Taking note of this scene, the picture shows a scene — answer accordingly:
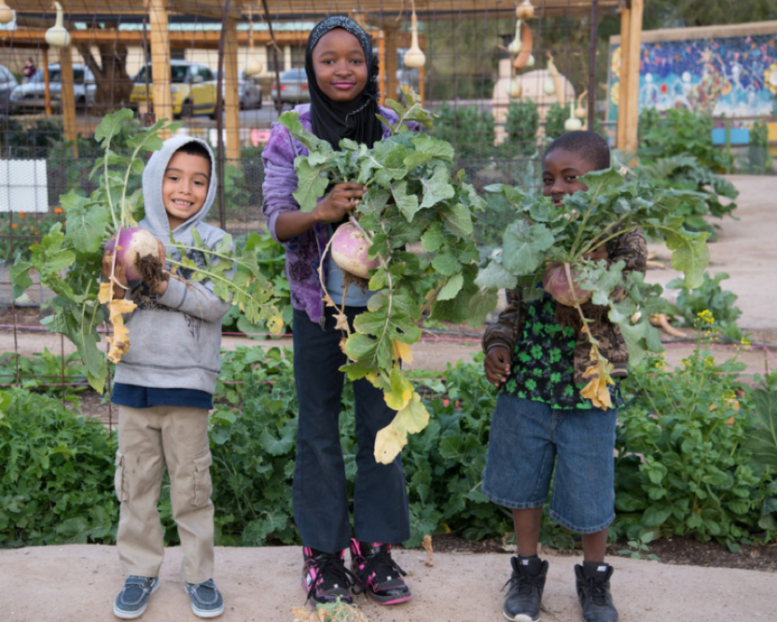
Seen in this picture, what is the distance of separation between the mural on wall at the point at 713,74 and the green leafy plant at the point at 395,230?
18412 mm

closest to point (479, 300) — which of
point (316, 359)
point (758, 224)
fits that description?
point (316, 359)

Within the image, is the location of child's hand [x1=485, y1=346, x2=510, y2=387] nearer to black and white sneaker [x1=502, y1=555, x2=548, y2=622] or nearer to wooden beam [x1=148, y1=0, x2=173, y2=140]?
black and white sneaker [x1=502, y1=555, x2=548, y2=622]

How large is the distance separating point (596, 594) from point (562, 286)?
1041 millimetres

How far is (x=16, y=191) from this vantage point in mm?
4969

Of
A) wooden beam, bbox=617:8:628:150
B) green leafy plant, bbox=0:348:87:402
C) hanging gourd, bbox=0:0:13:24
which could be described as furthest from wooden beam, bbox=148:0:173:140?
wooden beam, bbox=617:8:628:150

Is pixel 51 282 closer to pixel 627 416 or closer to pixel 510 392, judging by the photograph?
pixel 510 392

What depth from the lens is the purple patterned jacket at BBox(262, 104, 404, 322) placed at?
2520mm

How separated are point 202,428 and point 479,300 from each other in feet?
3.29

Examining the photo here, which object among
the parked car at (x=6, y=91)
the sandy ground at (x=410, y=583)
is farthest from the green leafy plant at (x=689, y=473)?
the parked car at (x=6, y=91)

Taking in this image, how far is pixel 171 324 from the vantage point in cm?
258

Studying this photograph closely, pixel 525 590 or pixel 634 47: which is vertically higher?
pixel 634 47

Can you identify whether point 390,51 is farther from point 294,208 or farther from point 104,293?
point 104,293

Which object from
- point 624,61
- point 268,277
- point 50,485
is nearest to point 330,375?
point 50,485

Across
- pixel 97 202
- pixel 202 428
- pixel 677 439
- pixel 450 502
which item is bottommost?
pixel 450 502
